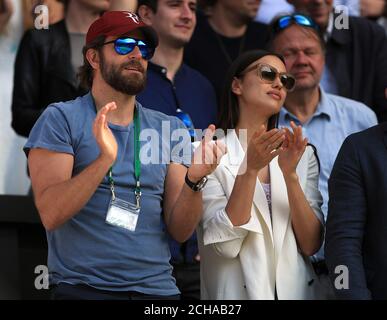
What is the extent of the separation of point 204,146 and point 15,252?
2.13m

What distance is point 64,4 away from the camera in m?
6.08

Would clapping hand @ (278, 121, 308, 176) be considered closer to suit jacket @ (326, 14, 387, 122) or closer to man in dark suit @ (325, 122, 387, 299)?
man in dark suit @ (325, 122, 387, 299)

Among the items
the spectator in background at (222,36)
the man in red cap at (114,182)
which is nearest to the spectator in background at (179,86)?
the spectator in background at (222,36)

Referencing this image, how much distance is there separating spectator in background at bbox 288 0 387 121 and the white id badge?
7.65 feet

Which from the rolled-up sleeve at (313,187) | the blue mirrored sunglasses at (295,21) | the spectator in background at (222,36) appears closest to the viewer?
the rolled-up sleeve at (313,187)

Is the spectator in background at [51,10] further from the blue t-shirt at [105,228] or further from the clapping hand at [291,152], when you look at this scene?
the clapping hand at [291,152]

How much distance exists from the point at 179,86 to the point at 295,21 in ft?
2.68

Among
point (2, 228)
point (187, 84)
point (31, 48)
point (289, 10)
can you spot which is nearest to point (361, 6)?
point (289, 10)

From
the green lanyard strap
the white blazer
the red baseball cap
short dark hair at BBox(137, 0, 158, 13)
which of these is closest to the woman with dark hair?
the white blazer

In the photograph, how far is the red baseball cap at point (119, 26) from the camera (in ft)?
14.9

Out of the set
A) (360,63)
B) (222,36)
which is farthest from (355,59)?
(222,36)

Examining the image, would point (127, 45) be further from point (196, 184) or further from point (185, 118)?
point (185, 118)

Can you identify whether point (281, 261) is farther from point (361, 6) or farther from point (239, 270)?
point (361, 6)

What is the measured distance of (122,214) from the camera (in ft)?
14.2
